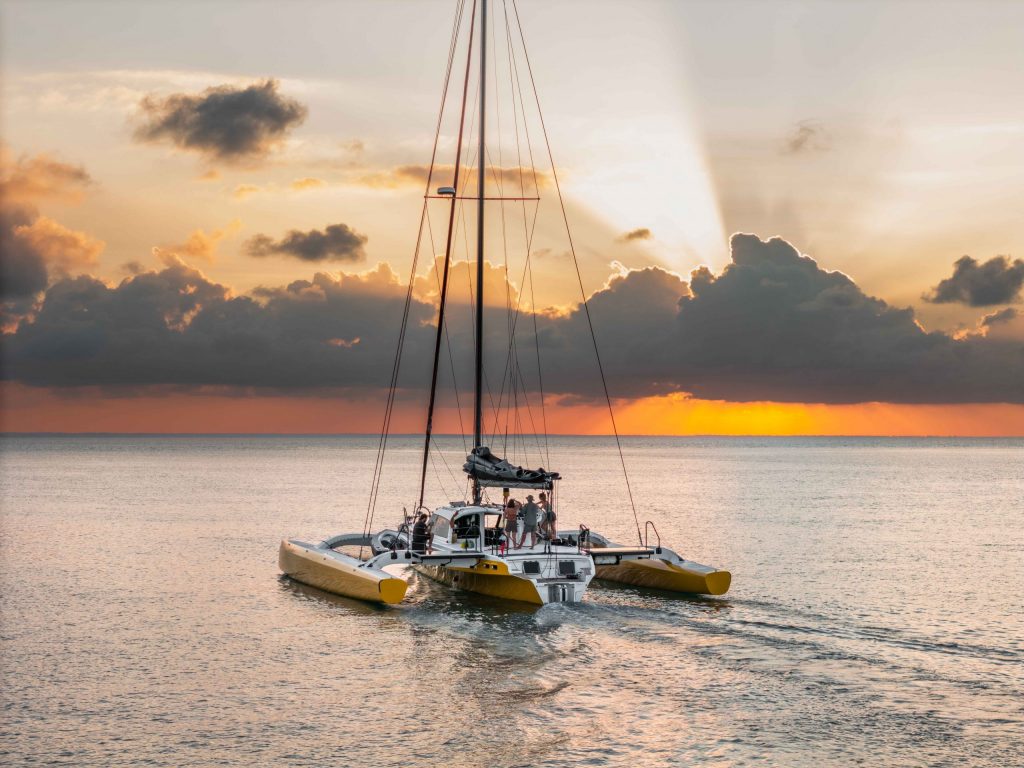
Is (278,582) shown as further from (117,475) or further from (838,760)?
(117,475)

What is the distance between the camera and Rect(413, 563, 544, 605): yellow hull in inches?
1128

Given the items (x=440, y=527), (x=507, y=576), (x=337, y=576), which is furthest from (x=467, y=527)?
(x=337, y=576)

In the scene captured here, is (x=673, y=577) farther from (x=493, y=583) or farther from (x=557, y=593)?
(x=493, y=583)

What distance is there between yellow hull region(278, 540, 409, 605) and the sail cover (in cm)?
427

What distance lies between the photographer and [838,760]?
16734mm

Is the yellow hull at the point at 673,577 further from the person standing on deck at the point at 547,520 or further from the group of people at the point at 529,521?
the person standing on deck at the point at 547,520

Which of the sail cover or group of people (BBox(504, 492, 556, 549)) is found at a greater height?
the sail cover

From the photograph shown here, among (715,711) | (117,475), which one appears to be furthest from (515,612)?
(117,475)

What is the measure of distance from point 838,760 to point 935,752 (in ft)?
5.94

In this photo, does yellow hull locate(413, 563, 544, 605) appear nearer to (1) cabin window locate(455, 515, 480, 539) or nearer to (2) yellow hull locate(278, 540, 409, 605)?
(1) cabin window locate(455, 515, 480, 539)

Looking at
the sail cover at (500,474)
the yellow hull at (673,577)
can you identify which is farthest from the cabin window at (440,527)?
the yellow hull at (673,577)

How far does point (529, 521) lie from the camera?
3031cm

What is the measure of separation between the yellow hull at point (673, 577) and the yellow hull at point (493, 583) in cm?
538

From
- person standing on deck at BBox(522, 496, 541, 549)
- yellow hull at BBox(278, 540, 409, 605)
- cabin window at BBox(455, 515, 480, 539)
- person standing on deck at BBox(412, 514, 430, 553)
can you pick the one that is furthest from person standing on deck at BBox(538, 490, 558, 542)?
yellow hull at BBox(278, 540, 409, 605)
